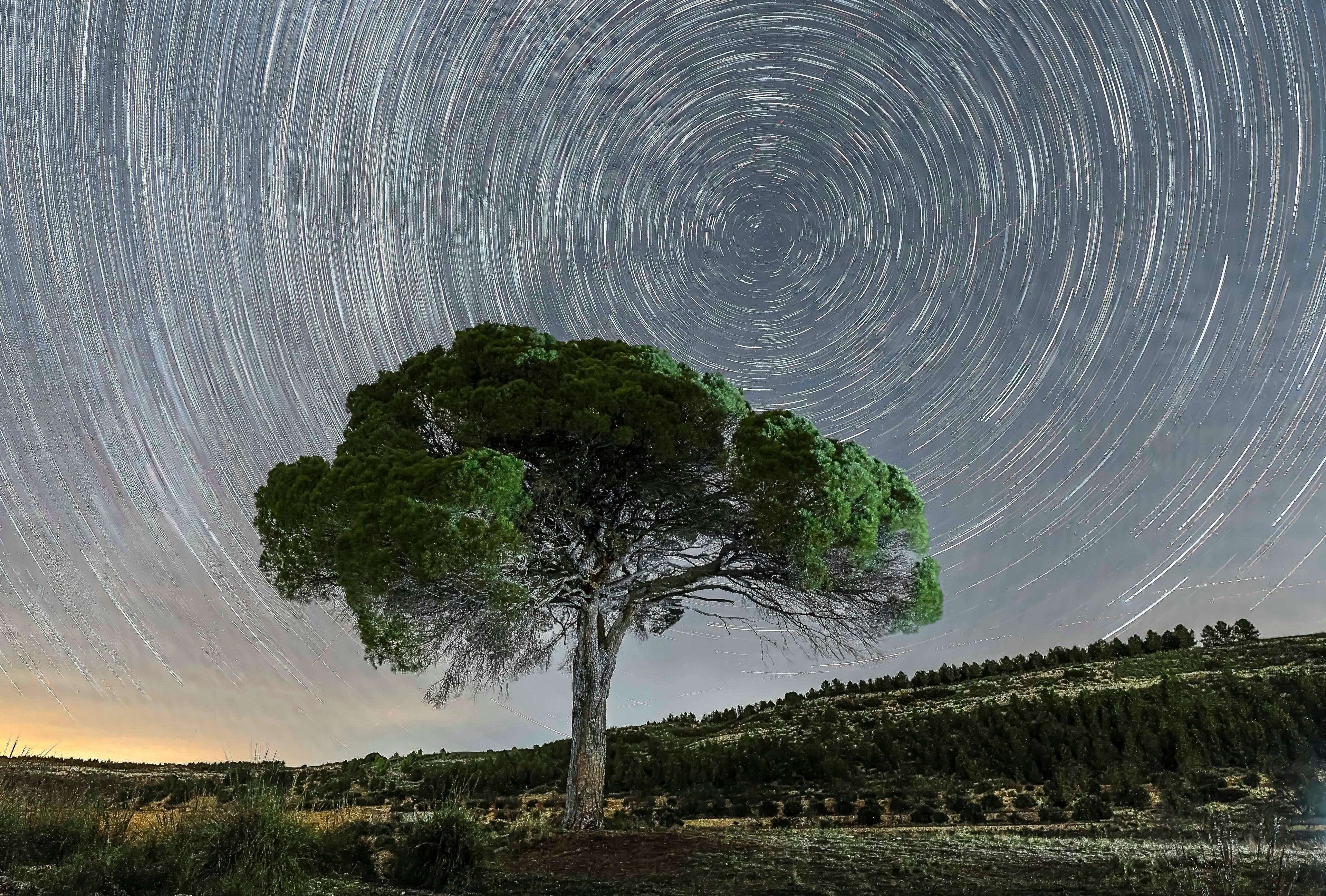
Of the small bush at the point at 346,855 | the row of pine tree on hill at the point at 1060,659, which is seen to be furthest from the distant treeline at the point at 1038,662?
the small bush at the point at 346,855

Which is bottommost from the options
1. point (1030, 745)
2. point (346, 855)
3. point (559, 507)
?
point (346, 855)

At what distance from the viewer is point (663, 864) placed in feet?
33.9

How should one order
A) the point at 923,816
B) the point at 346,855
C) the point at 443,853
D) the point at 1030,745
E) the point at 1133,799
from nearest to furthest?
the point at 443,853, the point at 346,855, the point at 923,816, the point at 1133,799, the point at 1030,745

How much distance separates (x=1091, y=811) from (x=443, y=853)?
15.4 m

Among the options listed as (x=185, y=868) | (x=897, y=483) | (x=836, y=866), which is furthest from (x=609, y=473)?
(x=185, y=868)

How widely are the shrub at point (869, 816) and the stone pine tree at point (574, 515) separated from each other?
466cm

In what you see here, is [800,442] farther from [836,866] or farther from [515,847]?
[515,847]

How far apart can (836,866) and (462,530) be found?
23.4ft

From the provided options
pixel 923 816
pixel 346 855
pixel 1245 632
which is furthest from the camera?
pixel 1245 632

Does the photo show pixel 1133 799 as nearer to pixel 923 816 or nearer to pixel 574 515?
pixel 923 816

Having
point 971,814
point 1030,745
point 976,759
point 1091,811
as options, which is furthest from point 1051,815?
point 1030,745

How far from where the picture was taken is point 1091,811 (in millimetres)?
18375

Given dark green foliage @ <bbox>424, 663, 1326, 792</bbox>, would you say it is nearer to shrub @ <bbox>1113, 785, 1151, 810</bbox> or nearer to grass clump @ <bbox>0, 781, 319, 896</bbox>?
shrub @ <bbox>1113, 785, 1151, 810</bbox>

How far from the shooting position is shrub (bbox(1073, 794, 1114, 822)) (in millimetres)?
18016
